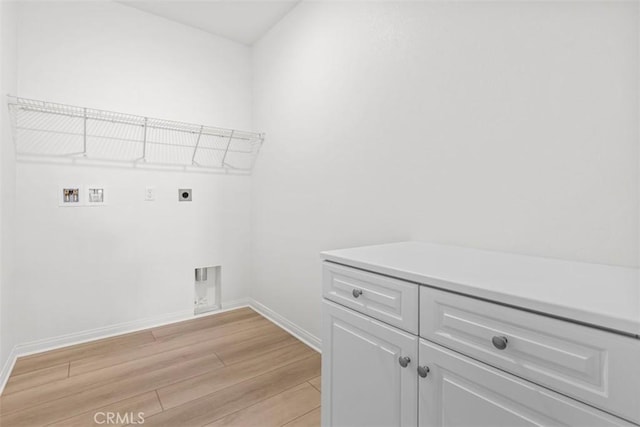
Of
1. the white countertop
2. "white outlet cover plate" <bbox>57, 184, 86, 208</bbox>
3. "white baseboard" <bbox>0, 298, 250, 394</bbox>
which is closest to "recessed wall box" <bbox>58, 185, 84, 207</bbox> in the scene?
"white outlet cover plate" <bbox>57, 184, 86, 208</bbox>

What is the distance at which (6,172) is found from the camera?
5.77 feet

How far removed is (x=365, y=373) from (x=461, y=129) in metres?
1.05

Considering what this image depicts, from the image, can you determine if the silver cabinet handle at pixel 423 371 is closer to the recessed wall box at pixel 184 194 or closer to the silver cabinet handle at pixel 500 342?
the silver cabinet handle at pixel 500 342

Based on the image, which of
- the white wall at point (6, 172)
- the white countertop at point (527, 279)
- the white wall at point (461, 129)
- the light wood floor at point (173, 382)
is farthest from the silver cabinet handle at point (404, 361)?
the white wall at point (6, 172)

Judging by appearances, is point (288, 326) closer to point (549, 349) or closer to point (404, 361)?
point (404, 361)

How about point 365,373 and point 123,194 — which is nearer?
point 365,373

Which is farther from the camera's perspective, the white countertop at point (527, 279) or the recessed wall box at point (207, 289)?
the recessed wall box at point (207, 289)

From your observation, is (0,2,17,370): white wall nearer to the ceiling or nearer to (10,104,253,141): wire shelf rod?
(10,104,253,141): wire shelf rod

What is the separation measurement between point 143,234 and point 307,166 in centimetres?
143

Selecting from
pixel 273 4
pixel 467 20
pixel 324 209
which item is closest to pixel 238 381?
pixel 324 209

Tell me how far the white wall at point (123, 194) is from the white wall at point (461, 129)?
0.77 m

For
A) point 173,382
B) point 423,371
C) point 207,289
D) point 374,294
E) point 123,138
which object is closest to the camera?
point 423,371

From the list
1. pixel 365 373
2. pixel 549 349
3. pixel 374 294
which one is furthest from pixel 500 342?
pixel 365 373

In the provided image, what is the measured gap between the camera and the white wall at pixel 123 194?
2.05 m
